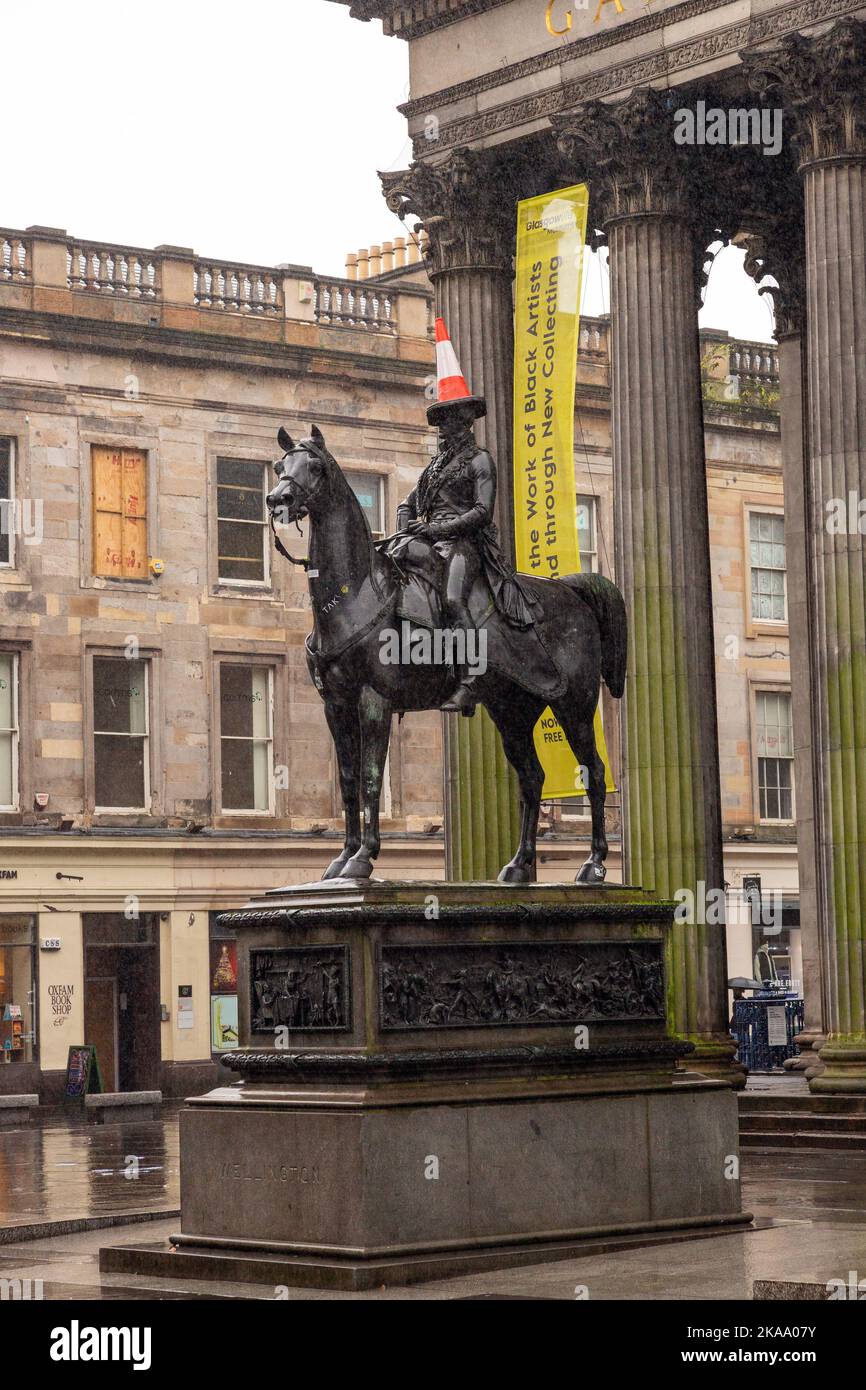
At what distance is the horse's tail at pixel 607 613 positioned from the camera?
1822cm

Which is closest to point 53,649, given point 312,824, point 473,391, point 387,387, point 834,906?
point 312,824

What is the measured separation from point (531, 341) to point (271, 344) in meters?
19.4

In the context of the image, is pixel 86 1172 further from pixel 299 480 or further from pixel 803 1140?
pixel 299 480

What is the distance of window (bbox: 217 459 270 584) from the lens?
46.9 m

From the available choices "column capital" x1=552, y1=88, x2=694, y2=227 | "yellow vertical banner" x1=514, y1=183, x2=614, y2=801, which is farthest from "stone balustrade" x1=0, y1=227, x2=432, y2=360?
"column capital" x1=552, y1=88, x2=694, y2=227

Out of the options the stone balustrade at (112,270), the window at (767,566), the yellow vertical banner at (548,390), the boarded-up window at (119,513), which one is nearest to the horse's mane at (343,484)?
the yellow vertical banner at (548,390)

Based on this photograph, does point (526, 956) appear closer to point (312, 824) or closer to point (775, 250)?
point (775, 250)

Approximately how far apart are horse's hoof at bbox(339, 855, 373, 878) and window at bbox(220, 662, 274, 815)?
99.6ft

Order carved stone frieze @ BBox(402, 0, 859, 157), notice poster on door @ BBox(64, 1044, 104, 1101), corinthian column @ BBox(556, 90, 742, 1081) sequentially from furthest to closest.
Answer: notice poster on door @ BBox(64, 1044, 104, 1101), corinthian column @ BBox(556, 90, 742, 1081), carved stone frieze @ BBox(402, 0, 859, 157)

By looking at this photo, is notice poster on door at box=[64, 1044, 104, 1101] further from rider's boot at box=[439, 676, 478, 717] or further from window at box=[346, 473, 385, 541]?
rider's boot at box=[439, 676, 478, 717]

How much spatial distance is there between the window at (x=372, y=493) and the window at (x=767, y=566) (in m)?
9.47

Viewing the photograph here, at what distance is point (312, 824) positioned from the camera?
47.5m

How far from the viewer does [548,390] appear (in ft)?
93.7

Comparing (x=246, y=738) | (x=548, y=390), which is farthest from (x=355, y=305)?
(x=548, y=390)
